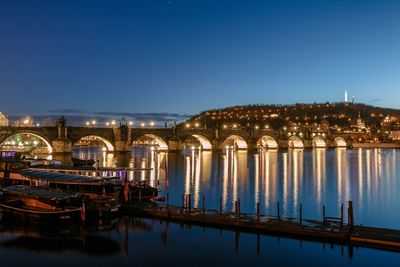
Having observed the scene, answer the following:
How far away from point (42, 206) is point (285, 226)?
11822 mm

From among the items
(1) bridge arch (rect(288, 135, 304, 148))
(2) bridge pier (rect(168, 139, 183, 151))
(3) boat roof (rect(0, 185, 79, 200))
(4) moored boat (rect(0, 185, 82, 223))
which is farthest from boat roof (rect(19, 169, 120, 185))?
(1) bridge arch (rect(288, 135, 304, 148))

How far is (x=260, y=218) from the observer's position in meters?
20.6

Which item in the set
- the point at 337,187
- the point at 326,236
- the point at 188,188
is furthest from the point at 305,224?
the point at 337,187

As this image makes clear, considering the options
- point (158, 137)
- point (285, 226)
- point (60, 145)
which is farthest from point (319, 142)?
point (285, 226)

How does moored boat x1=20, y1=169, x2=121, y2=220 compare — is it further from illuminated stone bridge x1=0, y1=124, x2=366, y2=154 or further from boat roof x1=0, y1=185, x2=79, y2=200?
illuminated stone bridge x1=0, y1=124, x2=366, y2=154

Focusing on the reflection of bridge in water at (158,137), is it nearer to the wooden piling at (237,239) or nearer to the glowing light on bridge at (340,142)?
the glowing light on bridge at (340,142)

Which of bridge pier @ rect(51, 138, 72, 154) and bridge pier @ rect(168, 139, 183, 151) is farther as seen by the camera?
bridge pier @ rect(168, 139, 183, 151)

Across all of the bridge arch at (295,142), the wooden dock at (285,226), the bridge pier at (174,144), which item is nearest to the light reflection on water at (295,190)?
the wooden dock at (285,226)

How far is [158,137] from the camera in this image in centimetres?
9138

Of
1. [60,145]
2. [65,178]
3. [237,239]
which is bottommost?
→ [237,239]

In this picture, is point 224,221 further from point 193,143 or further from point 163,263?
point 193,143

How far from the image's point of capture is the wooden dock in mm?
16672

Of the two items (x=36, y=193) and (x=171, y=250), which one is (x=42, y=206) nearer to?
→ (x=36, y=193)

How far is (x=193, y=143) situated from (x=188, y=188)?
390ft
